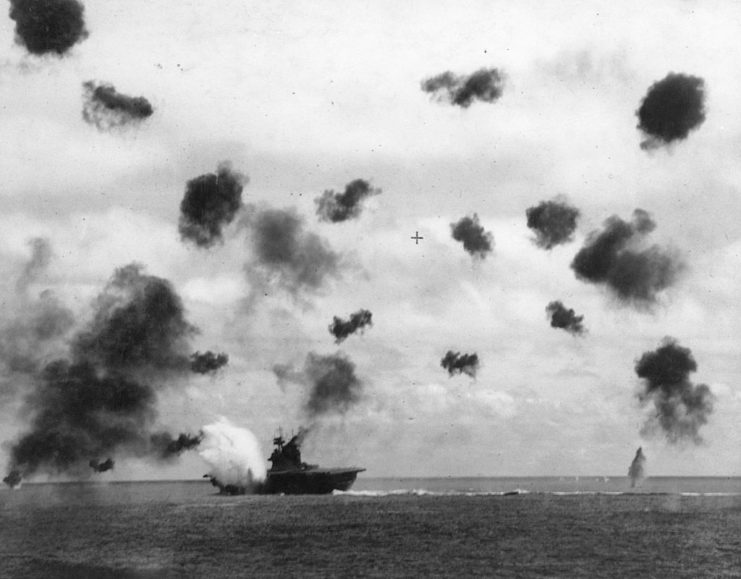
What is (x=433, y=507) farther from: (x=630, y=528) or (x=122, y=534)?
(x=122, y=534)

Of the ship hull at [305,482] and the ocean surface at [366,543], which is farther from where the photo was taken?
the ship hull at [305,482]

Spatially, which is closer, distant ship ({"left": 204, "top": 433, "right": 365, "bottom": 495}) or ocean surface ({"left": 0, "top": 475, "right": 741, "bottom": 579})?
ocean surface ({"left": 0, "top": 475, "right": 741, "bottom": 579})

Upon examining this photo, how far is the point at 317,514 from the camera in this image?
4978 inches

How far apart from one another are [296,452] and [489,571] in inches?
3570

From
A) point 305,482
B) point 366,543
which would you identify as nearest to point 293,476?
point 305,482

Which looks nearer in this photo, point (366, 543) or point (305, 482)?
point (366, 543)

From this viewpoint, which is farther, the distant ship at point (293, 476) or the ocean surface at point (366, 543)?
the distant ship at point (293, 476)

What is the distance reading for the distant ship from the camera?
159 metres

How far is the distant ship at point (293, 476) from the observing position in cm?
15912

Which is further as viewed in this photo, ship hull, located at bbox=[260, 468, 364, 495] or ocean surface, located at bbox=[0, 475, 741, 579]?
ship hull, located at bbox=[260, 468, 364, 495]

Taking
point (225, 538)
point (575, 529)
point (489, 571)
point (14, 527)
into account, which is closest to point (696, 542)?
point (575, 529)

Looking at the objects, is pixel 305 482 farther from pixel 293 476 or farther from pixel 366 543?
pixel 366 543

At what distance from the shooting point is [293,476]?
160 meters

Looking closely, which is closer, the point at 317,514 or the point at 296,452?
the point at 317,514
